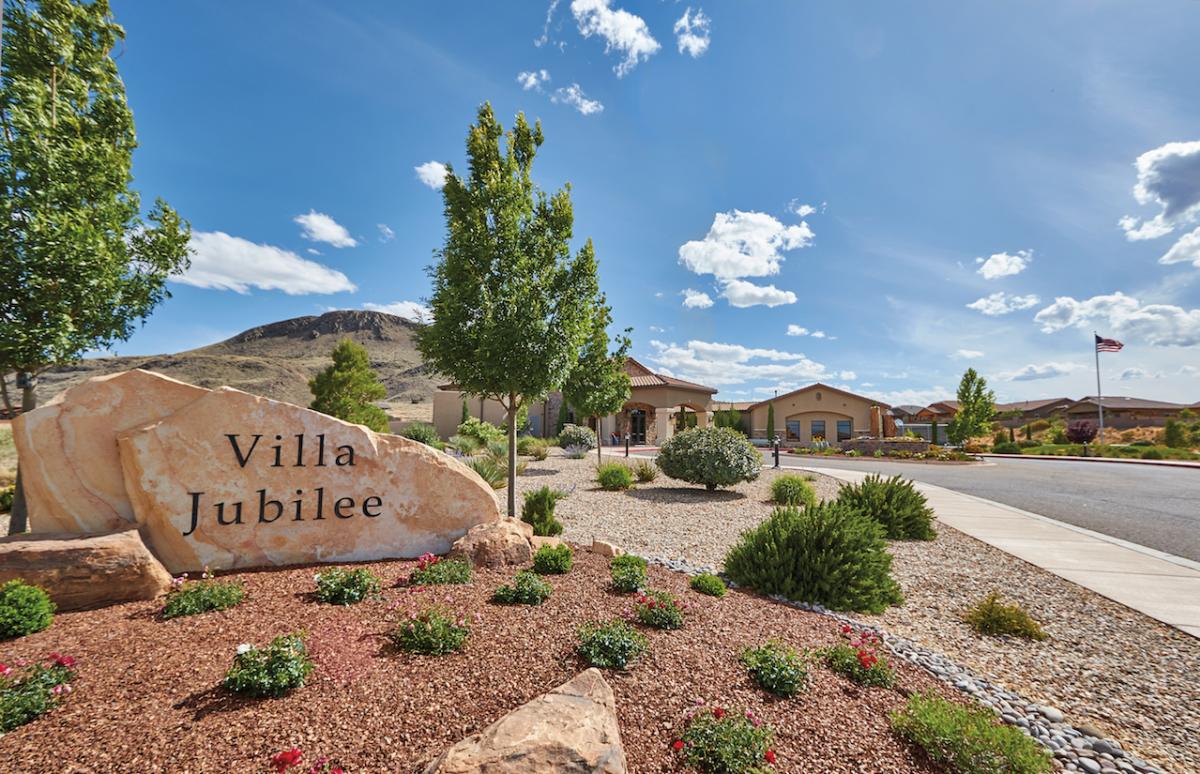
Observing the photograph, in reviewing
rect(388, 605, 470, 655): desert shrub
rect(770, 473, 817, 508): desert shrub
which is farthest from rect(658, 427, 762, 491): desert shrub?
rect(388, 605, 470, 655): desert shrub

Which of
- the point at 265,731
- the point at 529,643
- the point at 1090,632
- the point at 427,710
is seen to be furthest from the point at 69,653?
the point at 1090,632

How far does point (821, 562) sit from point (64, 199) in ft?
34.0

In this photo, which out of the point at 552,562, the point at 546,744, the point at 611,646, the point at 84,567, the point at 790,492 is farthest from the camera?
the point at 790,492

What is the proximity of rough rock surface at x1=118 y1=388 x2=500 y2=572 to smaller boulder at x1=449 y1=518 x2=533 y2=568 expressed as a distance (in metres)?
0.31

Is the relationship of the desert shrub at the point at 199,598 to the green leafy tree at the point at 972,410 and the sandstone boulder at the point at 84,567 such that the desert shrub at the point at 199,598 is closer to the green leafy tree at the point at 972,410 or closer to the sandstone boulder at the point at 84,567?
the sandstone boulder at the point at 84,567

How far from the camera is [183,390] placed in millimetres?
5324

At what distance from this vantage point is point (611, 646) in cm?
362

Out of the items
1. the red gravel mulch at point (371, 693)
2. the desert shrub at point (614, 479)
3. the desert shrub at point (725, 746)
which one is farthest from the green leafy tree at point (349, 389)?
the desert shrub at point (725, 746)

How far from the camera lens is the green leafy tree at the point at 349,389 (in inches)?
910

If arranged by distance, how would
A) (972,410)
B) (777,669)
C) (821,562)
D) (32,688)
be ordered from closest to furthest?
(32,688)
(777,669)
(821,562)
(972,410)

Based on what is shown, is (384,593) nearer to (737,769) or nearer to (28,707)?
(28,707)

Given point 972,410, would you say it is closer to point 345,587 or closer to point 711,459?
point 711,459

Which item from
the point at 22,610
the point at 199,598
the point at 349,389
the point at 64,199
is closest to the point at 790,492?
the point at 199,598

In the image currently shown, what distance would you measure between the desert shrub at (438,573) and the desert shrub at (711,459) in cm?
831
